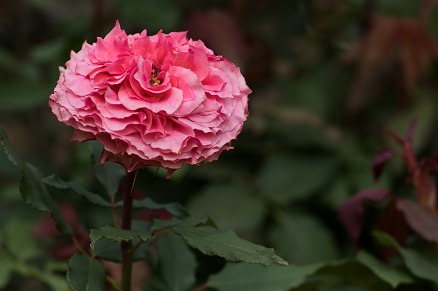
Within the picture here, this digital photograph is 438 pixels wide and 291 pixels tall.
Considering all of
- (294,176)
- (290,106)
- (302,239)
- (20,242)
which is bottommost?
(20,242)

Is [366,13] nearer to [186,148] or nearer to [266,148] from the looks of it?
[266,148]

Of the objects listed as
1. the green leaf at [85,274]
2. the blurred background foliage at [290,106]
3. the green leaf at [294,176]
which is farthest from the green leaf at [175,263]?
the green leaf at [294,176]

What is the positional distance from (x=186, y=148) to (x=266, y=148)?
1.07 m

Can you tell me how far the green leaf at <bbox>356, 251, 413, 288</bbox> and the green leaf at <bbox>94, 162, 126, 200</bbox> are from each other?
322 mm

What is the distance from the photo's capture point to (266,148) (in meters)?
1.77

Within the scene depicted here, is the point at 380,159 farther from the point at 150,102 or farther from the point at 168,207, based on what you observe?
the point at 150,102

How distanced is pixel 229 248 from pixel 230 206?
86 centimetres

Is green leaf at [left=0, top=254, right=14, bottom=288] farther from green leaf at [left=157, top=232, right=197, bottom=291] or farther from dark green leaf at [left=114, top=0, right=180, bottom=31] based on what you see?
dark green leaf at [left=114, top=0, right=180, bottom=31]

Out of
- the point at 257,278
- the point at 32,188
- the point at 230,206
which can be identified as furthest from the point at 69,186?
the point at 230,206

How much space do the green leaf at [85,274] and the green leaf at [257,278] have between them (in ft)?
0.58

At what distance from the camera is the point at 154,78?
0.74 meters

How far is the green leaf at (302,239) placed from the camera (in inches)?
60.0

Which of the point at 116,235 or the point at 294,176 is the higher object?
the point at 294,176

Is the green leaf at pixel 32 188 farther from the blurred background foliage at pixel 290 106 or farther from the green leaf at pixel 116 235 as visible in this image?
the blurred background foliage at pixel 290 106
